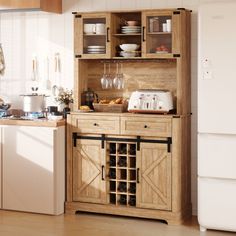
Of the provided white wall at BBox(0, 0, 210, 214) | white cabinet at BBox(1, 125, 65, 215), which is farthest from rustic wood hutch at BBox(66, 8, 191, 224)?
white wall at BBox(0, 0, 210, 214)

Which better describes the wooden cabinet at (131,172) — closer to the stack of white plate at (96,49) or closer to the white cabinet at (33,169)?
the white cabinet at (33,169)

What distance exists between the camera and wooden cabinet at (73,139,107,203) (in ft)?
18.4

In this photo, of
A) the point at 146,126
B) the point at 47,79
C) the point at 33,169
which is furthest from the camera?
the point at 47,79

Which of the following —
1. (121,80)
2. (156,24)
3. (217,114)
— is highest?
(156,24)

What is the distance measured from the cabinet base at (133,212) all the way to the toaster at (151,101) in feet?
3.09

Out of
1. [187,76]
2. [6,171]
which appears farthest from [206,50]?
[6,171]

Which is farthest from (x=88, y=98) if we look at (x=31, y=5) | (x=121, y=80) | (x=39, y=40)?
(x=31, y=5)

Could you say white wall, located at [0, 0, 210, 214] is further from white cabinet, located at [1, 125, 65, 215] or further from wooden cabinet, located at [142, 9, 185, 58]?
white cabinet, located at [1, 125, 65, 215]

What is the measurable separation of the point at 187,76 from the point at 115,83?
28.4 inches

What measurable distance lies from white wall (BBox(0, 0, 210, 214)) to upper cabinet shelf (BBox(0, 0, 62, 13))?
20 centimetres

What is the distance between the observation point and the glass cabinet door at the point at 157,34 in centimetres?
540

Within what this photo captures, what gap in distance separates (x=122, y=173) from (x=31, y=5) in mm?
1884

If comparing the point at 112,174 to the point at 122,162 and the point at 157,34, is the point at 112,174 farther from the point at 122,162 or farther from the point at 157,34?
the point at 157,34

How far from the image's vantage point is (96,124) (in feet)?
18.3
